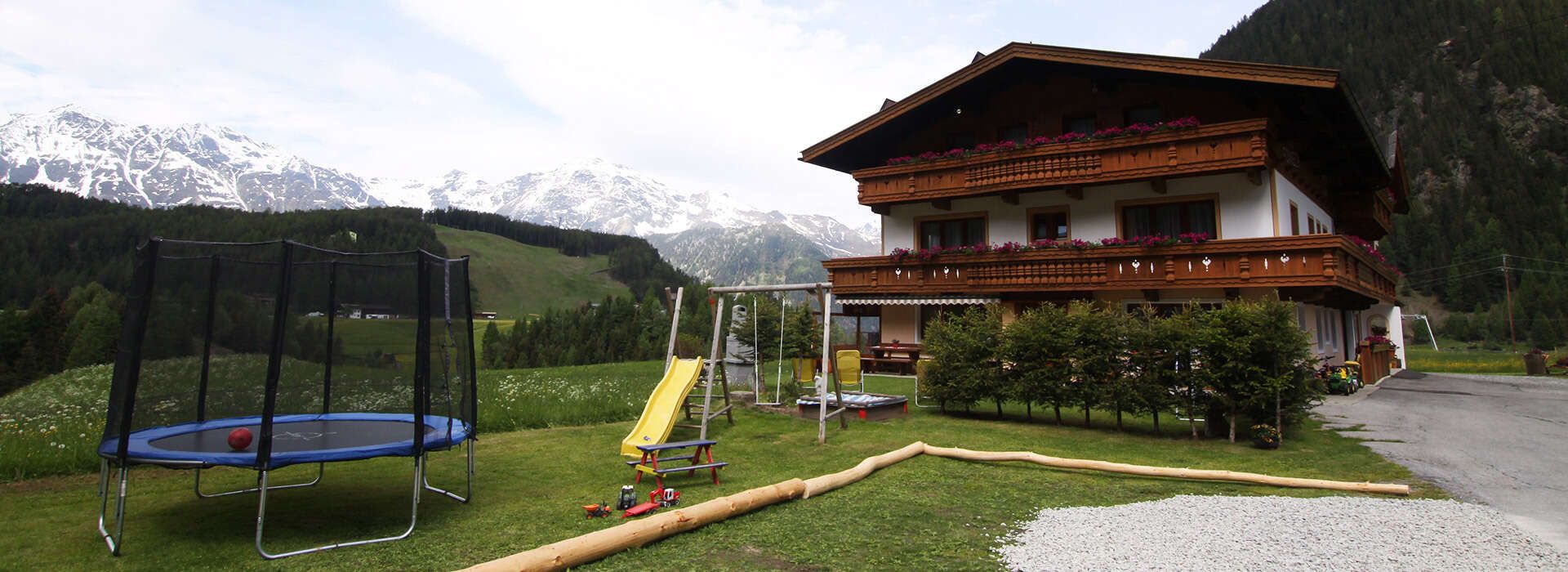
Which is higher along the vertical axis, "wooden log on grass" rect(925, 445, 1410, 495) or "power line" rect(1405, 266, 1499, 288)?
"power line" rect(1405, 266, 1499, 288)

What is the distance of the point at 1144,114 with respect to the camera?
72.4 ft

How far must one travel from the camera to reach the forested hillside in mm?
89812

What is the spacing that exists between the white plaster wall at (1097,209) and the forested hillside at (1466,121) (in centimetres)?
7650

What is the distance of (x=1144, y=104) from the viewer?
2194 centimetres

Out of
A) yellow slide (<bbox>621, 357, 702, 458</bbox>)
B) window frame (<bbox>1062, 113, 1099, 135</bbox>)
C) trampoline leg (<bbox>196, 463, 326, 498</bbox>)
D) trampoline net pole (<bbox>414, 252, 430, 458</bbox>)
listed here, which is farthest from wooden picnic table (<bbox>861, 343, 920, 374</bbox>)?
trampoline net pole (<bbox>414, 252, 430, 458</bbox>)

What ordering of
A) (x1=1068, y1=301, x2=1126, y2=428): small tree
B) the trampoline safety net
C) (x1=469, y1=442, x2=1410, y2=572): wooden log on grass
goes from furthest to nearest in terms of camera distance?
(x1=1068, y1=301, x2=1126, y2=428): small tree, the trampoline safety net, (x1=469, y1=442, x2=1410, y2=572): wooden log on grass

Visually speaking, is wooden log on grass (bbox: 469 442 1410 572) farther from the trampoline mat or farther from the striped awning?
the striped awning

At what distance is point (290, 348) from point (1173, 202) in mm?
21603

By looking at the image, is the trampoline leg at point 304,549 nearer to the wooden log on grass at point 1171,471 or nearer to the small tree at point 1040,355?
the wooden log on grass at point 1171,471

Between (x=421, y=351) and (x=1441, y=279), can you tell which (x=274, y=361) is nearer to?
(x=421, y=351)

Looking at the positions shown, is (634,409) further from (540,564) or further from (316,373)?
(540,564)

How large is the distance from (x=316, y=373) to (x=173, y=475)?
2.09m

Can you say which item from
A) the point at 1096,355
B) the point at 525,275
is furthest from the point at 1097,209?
the point at 525,275

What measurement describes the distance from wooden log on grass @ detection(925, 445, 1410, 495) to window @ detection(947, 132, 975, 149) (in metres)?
17.0
